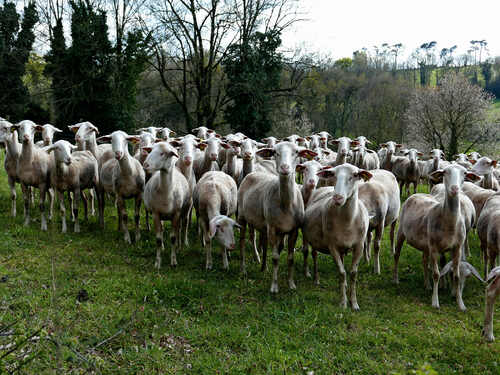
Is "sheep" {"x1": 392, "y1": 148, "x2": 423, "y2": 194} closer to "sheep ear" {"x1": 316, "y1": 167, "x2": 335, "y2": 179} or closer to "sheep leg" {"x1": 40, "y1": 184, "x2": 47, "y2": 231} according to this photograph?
"sheep ear" {"x1": 316, "y1": 167, "x2": 335, "y2": 179}

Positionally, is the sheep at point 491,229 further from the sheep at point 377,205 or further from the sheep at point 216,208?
the sheep at point 216,208

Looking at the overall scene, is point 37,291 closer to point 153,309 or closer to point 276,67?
point 153,309

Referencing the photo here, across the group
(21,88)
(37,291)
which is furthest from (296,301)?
(21,88)

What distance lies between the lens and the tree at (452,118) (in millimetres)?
33812

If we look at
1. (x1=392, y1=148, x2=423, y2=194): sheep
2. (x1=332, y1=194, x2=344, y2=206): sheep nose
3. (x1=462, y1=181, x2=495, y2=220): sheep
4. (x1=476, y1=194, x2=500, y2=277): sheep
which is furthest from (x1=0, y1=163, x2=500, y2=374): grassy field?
(x1=392, y1=148, x2=423, y2=194): sheep

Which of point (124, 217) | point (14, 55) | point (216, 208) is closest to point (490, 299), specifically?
point (216, 208)

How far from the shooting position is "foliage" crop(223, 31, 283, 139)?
27953mm

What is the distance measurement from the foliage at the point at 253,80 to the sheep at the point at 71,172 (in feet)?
59.0

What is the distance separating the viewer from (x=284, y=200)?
6.66 meters

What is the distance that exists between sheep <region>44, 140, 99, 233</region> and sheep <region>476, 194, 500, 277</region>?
9.19 m

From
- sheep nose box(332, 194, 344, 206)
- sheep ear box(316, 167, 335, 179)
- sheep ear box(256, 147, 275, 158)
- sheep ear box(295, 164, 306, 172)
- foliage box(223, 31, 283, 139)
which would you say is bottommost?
sheep nose box(332, 194, 344, 206)

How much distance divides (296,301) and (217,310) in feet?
4.41

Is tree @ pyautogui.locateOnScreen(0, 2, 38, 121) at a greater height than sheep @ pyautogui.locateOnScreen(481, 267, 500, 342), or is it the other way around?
tree @ pyautogui.locateOnScreen(0, 2, 38, 121)

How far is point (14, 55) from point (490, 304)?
35.1 m
